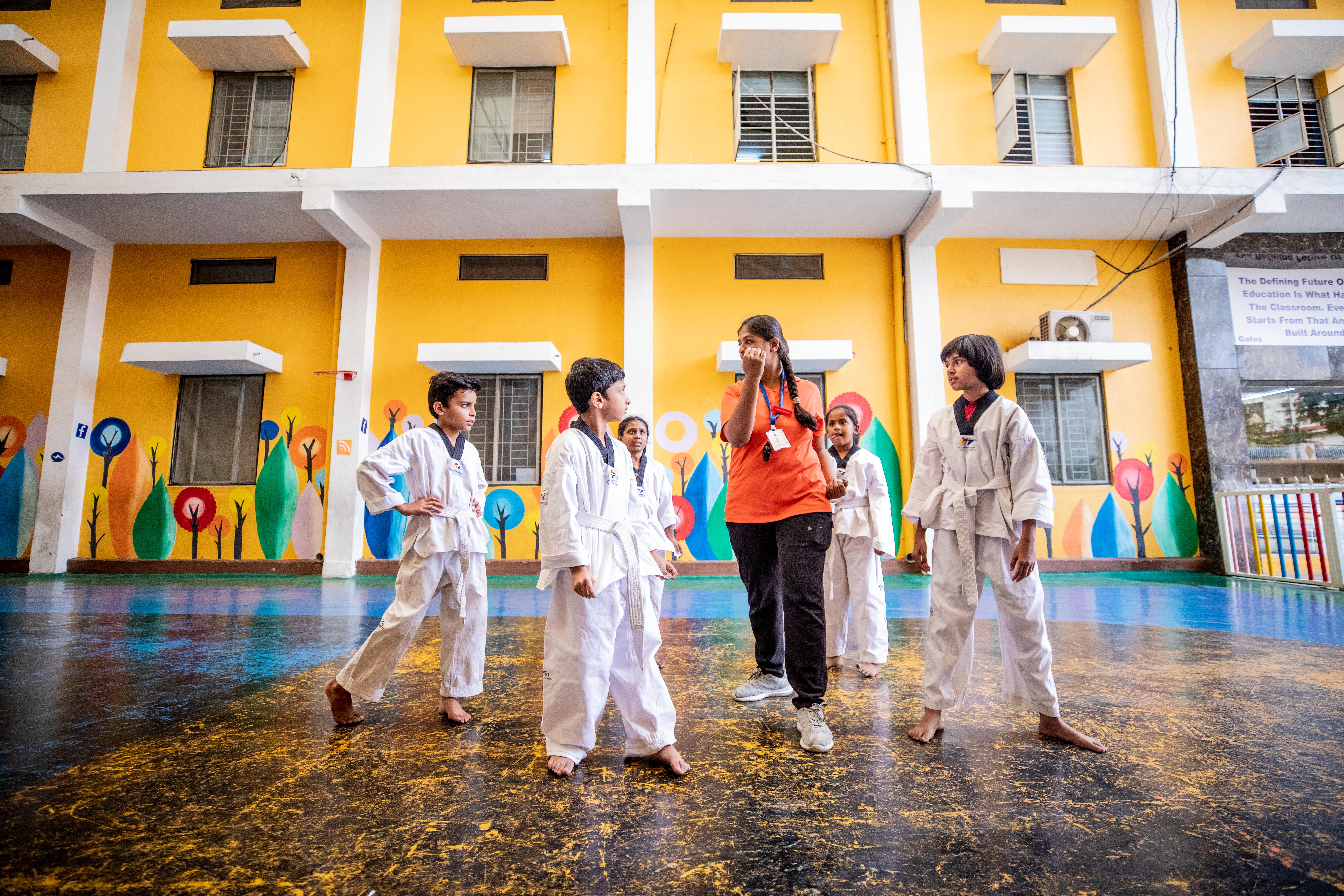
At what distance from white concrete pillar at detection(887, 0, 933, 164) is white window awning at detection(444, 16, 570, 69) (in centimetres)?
449

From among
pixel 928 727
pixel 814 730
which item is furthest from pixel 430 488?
pixel 928 727

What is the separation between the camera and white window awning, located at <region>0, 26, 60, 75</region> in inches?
312

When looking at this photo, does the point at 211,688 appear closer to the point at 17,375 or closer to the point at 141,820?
the point at 141,820

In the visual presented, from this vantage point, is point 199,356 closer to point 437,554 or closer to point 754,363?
point 437,554

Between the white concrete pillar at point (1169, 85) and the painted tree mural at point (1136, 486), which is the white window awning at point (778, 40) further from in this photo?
the painted tree mural at point (1136, 486)

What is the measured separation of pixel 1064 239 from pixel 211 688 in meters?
10.4

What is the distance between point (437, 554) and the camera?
8.28 feet

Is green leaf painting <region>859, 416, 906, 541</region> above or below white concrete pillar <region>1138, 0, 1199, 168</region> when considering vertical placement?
below

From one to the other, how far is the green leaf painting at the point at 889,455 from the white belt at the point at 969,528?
5.79 metres

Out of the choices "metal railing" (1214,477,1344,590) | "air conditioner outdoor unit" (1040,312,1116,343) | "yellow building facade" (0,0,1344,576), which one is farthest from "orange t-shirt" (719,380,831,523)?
"air conditioner outdoor unit" (1040,312,1116,343)

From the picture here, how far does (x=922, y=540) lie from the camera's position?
8.03 ft

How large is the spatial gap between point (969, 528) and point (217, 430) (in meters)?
9.57

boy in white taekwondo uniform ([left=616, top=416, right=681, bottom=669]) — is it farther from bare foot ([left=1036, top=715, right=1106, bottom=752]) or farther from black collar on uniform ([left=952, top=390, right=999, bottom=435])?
bare foot ([left=1036, top=715, right=1106, bottom=752])

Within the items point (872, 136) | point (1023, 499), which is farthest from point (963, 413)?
point (872, 136)
